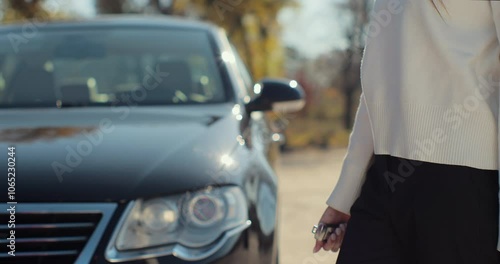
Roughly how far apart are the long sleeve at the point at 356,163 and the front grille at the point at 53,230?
0.69 meters

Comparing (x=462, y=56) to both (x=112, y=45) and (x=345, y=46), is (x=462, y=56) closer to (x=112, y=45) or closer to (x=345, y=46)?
(x=112, y=45)

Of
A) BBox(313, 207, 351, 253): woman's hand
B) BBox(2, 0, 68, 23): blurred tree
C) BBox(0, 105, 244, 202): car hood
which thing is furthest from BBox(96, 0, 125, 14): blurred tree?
BBox(313, 207, 351, 253): woman's hand

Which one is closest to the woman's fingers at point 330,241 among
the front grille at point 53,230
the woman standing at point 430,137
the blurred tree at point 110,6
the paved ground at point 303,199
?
the woman standing at point 430,137

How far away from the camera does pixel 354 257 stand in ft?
5.82

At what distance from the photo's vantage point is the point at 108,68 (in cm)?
359

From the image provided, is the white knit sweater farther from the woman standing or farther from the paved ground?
the paved ground

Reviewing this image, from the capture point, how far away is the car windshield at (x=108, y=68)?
3334 millimetres

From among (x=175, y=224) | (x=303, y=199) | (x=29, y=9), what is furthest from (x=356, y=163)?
(x=29, y=9)

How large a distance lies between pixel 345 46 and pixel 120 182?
14999 mm

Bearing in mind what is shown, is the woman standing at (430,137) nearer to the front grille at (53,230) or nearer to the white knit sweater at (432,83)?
the white knit sweater at (432,83)

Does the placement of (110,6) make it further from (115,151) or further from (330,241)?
(330,241)

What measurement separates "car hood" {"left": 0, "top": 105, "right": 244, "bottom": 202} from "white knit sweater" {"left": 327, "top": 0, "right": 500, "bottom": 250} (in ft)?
2.12

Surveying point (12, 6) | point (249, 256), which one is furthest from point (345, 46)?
point (249, 256)

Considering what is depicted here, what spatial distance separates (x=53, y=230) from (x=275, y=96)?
155 cm
